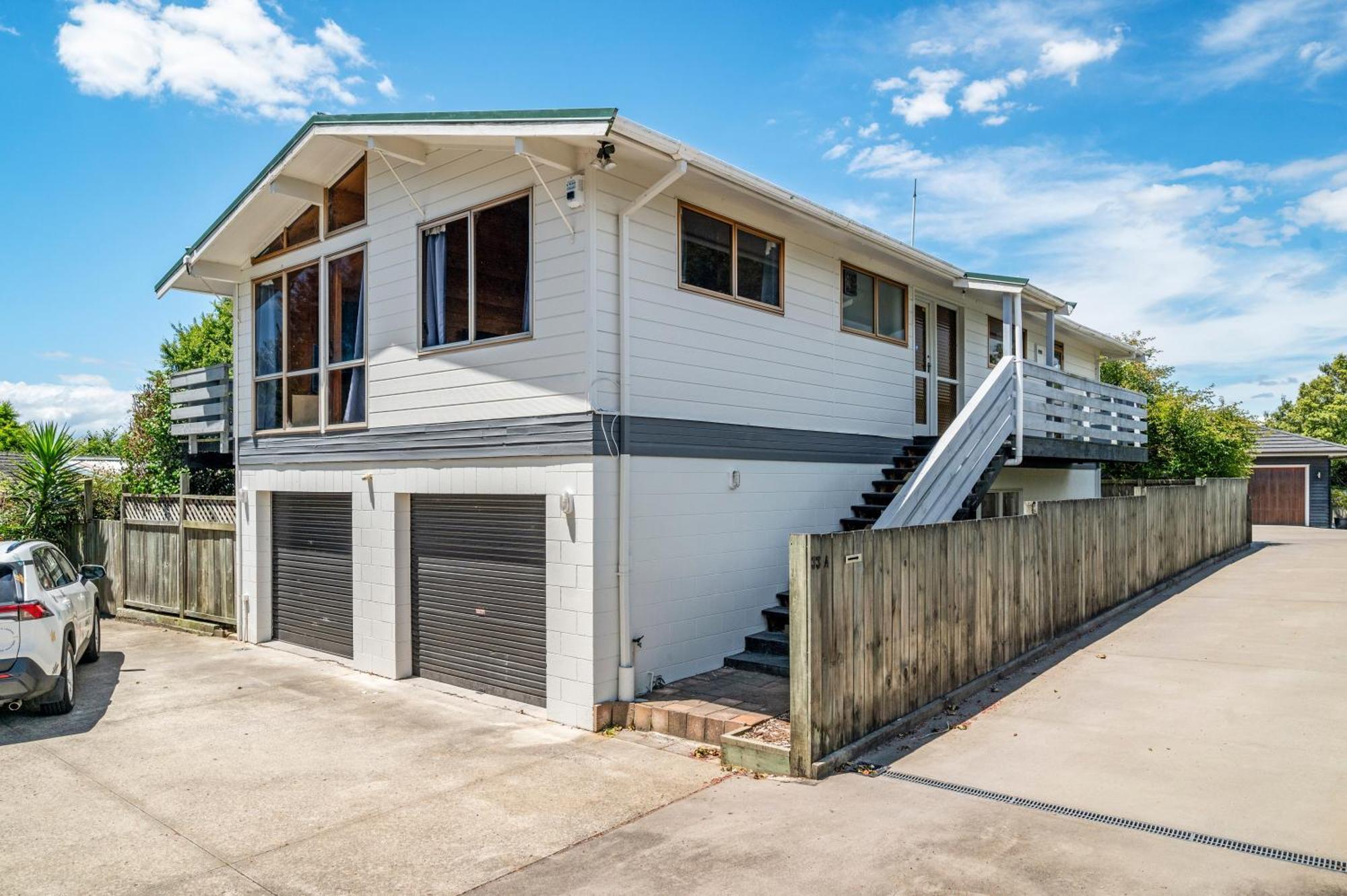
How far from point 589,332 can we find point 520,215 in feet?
5.01

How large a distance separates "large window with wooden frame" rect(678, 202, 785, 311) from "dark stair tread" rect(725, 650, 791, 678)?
350 centimetres

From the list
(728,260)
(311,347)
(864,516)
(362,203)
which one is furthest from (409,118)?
(864,516)

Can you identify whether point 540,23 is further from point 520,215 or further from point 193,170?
point 193,170

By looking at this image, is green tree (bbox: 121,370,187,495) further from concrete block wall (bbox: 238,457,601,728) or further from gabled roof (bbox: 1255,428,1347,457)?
gabled roof (bbox: 1255,428,1347,457)

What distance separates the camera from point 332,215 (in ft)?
32.5

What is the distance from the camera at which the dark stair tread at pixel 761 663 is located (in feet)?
25.0

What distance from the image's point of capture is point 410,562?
880cm

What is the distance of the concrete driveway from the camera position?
4336 millimetres

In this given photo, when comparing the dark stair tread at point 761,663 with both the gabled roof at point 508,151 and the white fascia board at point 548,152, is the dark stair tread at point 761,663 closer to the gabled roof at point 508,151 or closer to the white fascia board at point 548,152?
the gabled roof at point 508,151

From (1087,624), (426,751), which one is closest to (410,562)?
(426,751)

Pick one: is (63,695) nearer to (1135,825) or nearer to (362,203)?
(362,203)

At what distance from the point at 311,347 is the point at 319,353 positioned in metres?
0.31

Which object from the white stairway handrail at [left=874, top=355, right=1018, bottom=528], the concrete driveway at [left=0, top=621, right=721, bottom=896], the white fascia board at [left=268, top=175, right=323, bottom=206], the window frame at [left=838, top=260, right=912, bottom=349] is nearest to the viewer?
the concrete driveway at [left=0, top=621, right=721, bottom=896]

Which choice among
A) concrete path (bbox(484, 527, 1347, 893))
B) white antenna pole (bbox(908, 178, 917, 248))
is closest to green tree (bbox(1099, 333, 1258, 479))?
white antenna pole (bbox(908, 178, 917, 248))
